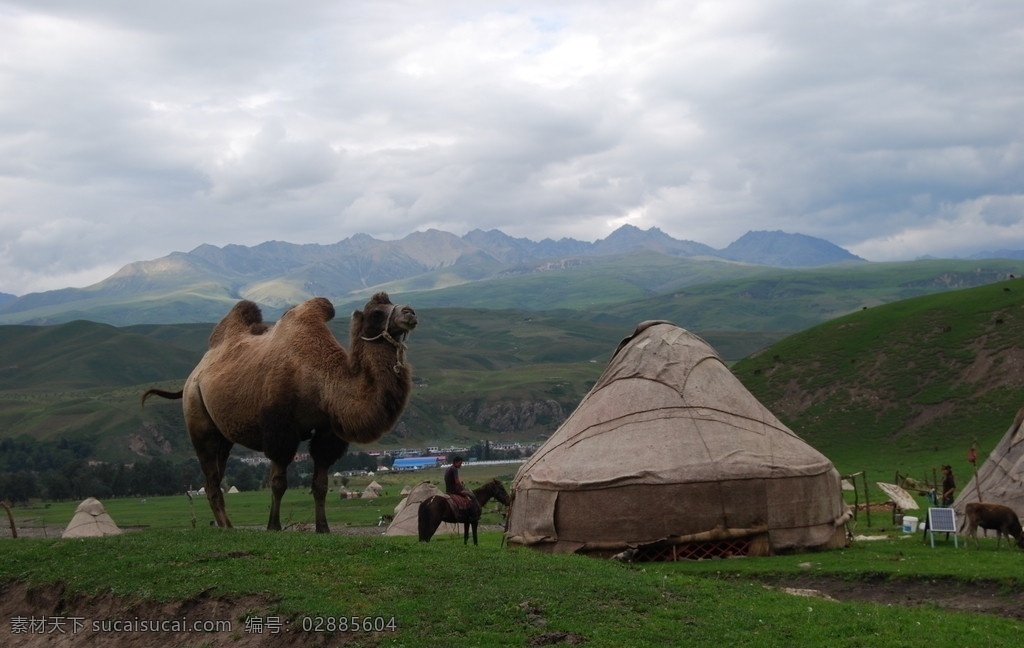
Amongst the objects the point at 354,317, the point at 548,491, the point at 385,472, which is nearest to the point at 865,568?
the point at 548,491

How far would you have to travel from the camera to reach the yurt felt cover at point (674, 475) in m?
17.7

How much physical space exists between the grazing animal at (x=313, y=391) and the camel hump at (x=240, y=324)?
123 centimetres

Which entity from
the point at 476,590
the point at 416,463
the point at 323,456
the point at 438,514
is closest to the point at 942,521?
the point at 438,514

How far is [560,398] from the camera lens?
153 m

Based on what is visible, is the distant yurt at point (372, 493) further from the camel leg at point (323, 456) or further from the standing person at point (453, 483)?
the camel leg at point (323, 456)

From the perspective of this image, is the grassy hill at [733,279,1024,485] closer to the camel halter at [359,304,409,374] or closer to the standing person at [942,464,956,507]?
the standing person at [942,464,956,507]

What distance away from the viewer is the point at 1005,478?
2097 cm

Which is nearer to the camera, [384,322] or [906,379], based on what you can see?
[384,322]

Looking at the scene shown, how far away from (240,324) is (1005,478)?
53.6 feet

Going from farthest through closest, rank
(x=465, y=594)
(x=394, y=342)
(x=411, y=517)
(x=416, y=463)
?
(x=416, y=463) < (x=411, y=517) < (x=394, y=342) < (x=465, y=594)

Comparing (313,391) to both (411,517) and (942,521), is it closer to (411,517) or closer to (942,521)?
(942,521)

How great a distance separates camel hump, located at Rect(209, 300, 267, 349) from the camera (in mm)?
17938

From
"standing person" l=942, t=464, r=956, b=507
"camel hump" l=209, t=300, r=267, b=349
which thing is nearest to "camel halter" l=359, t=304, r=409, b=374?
"camel hump" l=209, t=300, r=267, b=349

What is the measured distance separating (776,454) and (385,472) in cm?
8217
